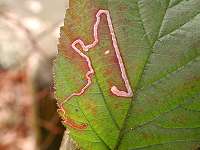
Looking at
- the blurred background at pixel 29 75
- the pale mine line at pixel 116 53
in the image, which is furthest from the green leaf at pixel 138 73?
the blurred background at pixel 29 75

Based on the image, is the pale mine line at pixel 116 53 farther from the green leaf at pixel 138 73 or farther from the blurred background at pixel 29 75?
the blurred background at pixel 29 75

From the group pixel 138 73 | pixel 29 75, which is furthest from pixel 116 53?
pixel 29 75

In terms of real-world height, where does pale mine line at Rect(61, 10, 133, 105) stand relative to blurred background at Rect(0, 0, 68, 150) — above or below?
above

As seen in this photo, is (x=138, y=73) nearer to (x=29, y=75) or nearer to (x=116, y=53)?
(x=116, y=53)

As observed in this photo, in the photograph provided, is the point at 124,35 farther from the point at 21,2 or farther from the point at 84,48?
the point at 21,2

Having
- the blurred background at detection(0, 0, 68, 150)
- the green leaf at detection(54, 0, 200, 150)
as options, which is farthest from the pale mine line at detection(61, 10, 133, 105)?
the blurred background at detection(0, 0, 68, 150)

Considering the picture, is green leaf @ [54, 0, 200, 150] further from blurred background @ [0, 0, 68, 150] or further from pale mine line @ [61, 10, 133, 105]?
blurred background @ [0, 0, 68, 150]
